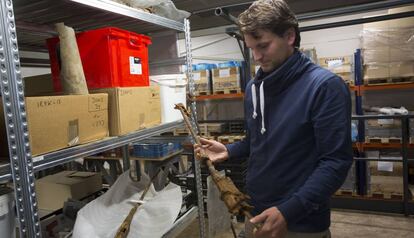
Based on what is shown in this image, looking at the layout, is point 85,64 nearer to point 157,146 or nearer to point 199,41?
point 157,146

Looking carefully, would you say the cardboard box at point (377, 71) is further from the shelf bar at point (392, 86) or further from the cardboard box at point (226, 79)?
the cardboard box at point (226, 79)

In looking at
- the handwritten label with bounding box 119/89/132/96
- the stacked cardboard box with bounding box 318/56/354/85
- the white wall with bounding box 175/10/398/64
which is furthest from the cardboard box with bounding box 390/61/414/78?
the handwritten label with bounding box 119/89/132/96

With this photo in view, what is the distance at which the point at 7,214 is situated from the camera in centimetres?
107

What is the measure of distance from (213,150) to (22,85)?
955 mm

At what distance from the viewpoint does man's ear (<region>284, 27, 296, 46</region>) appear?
125cm

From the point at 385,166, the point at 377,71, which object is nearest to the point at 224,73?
the point at 377,71

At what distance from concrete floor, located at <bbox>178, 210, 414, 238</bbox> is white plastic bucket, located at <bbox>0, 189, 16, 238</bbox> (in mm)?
2474

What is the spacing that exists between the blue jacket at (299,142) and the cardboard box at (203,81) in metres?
3.35

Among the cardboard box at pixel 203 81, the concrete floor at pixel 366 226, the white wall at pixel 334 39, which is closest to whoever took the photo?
the concrete floor at pixel 366 226

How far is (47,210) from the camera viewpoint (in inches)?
80.6

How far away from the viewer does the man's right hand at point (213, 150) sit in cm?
162

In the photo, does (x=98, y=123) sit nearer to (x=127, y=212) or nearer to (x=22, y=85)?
(x=22, y=85)

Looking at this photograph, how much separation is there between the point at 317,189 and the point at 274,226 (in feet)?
0.66

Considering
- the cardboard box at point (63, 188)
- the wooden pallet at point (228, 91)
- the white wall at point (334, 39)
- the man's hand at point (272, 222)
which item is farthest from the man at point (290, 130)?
the white wall at point (334, 39)
